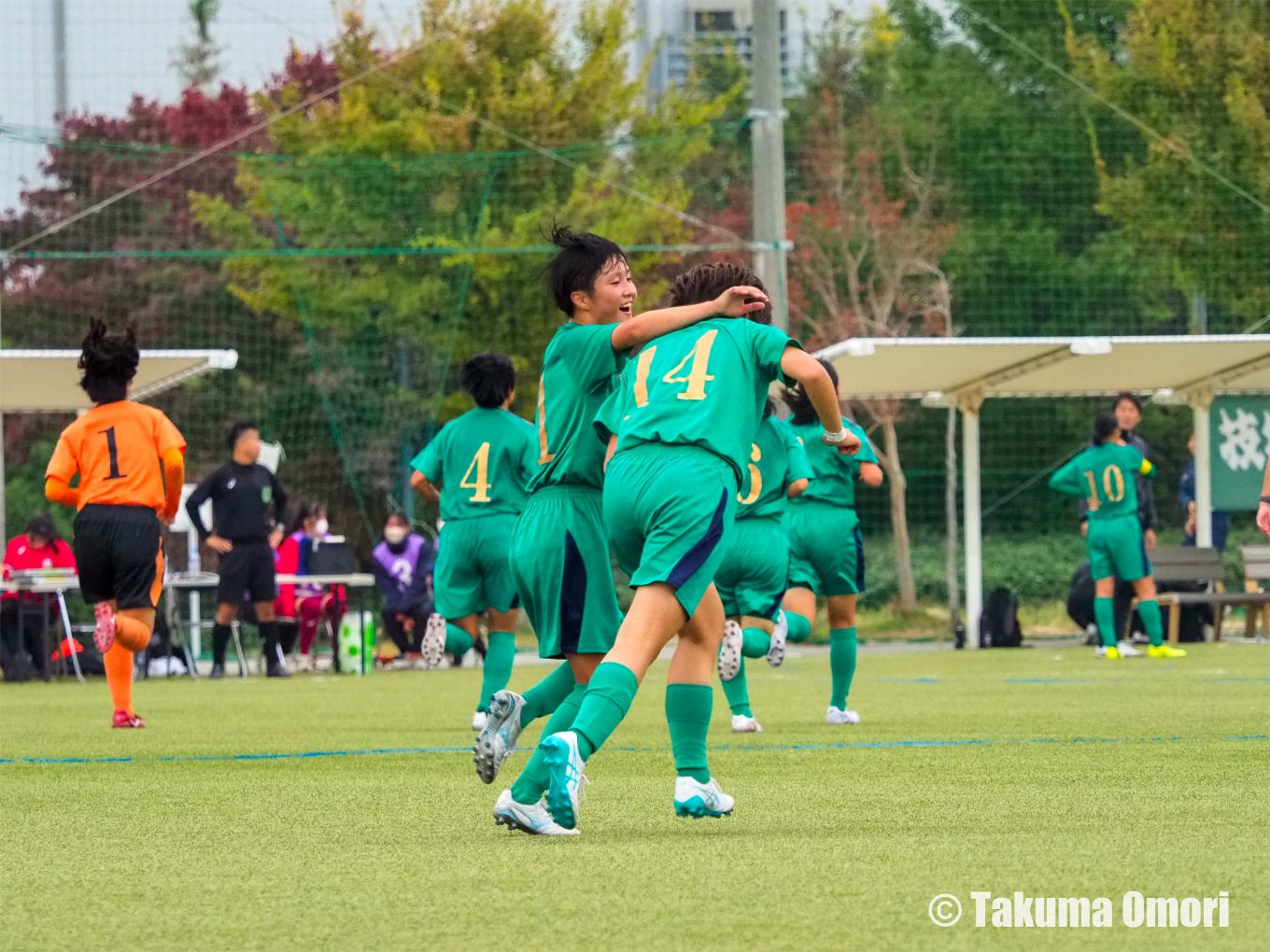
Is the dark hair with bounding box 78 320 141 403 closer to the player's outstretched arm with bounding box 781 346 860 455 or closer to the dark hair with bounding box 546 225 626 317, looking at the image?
the dark hair with bounding box 546 225 626 317

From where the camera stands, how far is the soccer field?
3.60 m

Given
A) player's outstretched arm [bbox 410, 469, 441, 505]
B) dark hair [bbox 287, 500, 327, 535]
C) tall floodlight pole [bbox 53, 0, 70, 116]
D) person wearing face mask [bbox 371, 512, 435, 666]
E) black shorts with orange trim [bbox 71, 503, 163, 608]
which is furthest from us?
tall floodlight pole [bbox 53, 0, 70, 116]

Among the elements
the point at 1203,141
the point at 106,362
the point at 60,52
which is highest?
the point at 60,52

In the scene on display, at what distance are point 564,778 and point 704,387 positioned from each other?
1.14 meters

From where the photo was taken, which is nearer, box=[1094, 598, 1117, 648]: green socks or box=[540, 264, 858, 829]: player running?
box=[540, 264, 858, 829]: player running

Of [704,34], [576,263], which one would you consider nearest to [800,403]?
[576,263]

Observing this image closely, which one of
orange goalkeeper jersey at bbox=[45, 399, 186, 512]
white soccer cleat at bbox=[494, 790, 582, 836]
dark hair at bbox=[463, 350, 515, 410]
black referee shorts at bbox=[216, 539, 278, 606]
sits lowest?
black referee shorts at bbox=[216, 539, 278, 606]

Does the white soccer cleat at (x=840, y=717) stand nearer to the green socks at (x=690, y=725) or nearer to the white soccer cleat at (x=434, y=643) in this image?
the white soccer cleat at (x=434, y=643)

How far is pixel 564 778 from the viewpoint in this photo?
187 inches

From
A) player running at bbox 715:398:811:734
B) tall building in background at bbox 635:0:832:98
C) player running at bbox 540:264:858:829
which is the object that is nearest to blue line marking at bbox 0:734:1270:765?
player running at bbox 715:398:811:734

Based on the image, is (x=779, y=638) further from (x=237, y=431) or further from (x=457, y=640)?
(x=237, y=431)

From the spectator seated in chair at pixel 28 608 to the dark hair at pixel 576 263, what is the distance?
504 inches

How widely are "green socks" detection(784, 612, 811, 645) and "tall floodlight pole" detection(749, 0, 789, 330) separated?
10621 millimetres

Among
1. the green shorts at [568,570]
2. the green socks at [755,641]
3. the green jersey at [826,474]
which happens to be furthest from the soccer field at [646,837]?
the green jersey at [826,474]
